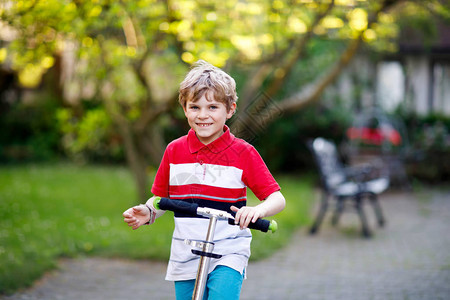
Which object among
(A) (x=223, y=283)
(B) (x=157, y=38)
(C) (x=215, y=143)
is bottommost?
(A) (x=223, y=283)

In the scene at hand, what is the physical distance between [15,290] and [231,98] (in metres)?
3.46

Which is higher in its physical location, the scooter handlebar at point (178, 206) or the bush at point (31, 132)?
the scooter handlebar at point (178, 206)

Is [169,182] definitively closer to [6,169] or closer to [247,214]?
[247,214]

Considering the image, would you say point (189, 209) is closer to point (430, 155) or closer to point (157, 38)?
point (157, 38)

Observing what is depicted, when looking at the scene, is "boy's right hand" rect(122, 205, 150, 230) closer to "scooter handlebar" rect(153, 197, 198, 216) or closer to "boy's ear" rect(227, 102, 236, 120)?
→ "scooter handlebar" rect(153, 197, 198, 216)

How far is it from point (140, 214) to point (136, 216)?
0.02 m

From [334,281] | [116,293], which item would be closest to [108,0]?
[116,293]

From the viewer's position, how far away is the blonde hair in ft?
8.17

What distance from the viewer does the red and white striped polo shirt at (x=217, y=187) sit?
2.57 m

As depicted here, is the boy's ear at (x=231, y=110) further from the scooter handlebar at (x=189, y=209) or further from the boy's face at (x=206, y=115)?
the scooter handlebar at (x=189, y=209)

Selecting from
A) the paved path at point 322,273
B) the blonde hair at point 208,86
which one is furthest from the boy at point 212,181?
the paved path at point 322,273

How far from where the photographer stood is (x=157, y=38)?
7.36 metres

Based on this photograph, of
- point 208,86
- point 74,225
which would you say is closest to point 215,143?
point 208,86

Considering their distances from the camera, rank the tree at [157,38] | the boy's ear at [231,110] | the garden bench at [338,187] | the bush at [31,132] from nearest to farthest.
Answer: the boy's ear at [231,110]
the tree at [157,38]
the garden bench at [338,187]
the bush at [31,132]
